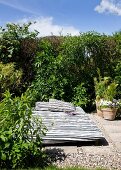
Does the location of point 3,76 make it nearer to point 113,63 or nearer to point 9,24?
point 9,24

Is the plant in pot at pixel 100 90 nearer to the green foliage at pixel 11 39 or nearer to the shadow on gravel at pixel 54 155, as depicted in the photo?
the green foliage at pixel 11 39

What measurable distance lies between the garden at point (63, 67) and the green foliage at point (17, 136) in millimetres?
3973

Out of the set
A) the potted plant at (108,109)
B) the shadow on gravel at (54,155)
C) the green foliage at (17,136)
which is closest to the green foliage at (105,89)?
the potted plant at (108,109)

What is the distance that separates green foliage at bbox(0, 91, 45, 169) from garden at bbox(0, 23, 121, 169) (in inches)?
156

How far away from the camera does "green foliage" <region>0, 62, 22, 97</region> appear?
10477mm

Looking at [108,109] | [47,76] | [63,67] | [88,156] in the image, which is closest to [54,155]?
[88,156]

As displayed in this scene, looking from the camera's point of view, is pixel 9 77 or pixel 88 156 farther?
pixel 9 77

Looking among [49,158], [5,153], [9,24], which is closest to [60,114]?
[49,158]

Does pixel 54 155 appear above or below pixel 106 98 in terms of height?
below

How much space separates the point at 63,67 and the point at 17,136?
526cm

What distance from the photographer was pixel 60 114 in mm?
8930

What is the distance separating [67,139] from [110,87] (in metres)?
3.47

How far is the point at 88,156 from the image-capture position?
6781 mm

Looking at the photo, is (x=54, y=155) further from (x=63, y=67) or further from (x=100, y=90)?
(x=63, y=67)
